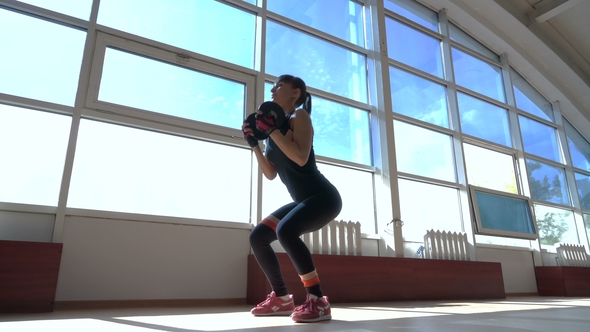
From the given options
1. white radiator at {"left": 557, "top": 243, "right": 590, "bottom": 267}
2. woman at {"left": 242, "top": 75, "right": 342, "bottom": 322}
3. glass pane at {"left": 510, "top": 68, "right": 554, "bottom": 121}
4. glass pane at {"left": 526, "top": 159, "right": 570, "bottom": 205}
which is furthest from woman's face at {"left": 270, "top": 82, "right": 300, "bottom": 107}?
glass pane at {"left": 510, "top": 68, "right": 554, "bottom": 121}

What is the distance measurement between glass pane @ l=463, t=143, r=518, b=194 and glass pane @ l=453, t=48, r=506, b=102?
3.21 ft

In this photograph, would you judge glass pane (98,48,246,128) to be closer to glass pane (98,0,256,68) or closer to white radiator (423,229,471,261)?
glass pane (98,0,256,68)

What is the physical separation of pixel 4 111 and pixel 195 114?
1.29m

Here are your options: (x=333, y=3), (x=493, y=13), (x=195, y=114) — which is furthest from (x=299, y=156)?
(x=493, y=13)

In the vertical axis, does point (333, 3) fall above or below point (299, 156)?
above

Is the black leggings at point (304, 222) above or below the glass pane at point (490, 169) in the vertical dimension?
below

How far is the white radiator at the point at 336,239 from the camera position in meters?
3.65

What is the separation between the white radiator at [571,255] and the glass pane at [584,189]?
1.07 metres

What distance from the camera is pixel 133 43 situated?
10.6 feet

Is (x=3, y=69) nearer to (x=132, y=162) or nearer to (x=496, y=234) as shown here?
(x=132, y=162)

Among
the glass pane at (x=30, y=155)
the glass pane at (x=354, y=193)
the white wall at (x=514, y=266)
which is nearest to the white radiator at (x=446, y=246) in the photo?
the white wall at (x=514, y=266)

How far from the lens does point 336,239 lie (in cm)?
376

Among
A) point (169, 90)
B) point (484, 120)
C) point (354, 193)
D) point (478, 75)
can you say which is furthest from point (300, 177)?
point (478, 75)

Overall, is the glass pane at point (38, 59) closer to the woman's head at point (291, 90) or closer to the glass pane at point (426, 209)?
the woman's head at point (291, 90)
